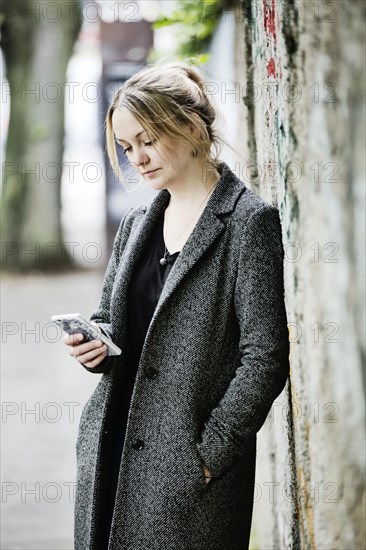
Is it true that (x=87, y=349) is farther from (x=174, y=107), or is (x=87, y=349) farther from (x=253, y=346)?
(x=174, y=107)

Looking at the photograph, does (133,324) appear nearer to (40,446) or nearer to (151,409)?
(151,409)

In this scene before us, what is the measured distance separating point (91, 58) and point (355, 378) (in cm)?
1383

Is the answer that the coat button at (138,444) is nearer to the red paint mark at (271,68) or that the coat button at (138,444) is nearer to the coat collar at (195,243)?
the coat collar at (195,243)

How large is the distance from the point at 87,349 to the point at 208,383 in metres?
0.35

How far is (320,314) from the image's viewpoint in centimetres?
189

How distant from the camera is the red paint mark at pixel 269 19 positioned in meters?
2.29

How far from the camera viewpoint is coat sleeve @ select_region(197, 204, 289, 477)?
2219 millimetres

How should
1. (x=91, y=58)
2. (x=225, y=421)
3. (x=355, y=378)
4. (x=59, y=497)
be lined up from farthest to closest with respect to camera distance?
(x=91, y=58)
(x=59, y=497)
(x=225, y=421)
(x=355, y=378)

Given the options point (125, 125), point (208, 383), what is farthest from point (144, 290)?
point (125, 125)

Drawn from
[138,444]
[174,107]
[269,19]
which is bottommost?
[138,444]

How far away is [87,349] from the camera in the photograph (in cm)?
243

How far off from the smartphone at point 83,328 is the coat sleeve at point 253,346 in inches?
13.3

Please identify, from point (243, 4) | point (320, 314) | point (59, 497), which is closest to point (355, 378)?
point (320, 314)

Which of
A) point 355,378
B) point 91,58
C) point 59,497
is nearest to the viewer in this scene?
point 355,378
